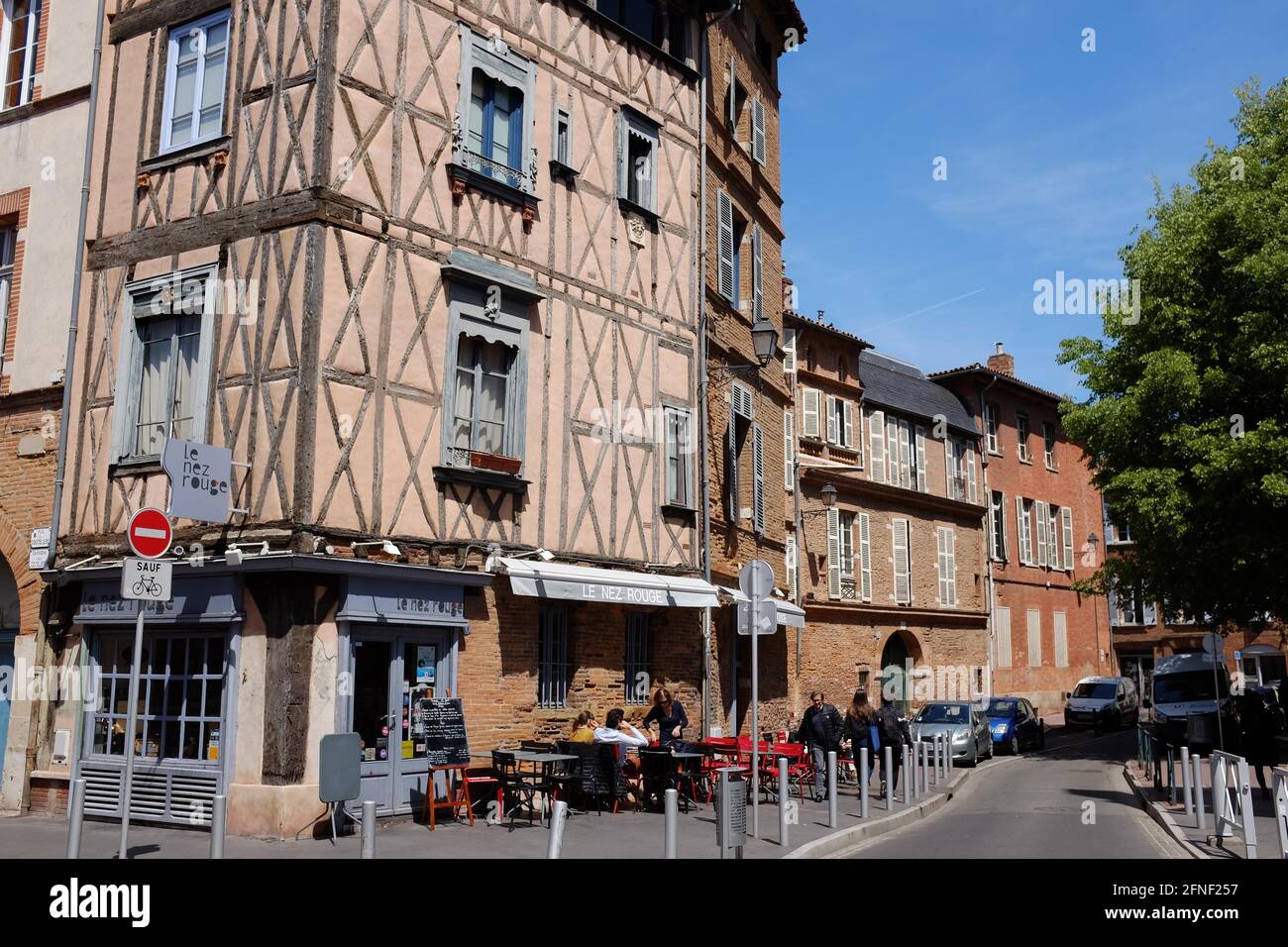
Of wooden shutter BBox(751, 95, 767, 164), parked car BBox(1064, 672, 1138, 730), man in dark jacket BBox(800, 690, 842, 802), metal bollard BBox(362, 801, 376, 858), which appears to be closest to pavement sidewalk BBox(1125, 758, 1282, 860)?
man in dark jacket BBox(800, 690, 842, 802)

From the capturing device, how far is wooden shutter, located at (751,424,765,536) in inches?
792

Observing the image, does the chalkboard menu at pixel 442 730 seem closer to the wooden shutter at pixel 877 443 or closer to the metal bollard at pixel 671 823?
the metal bollard at pixel 671 823

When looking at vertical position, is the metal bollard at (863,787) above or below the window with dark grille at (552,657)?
below

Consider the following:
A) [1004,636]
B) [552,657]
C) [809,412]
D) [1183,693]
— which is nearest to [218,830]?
[552,657]

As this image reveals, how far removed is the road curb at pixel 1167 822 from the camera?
11547 mm

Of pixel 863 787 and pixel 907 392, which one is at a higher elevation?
pixel 907 392

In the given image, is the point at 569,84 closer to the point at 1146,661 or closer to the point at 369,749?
the point at 369,749

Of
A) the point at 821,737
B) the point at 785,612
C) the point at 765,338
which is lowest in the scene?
the point at 821,737

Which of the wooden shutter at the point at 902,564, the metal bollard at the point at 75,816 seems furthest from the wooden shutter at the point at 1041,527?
the metal bollard at the point at 75,816

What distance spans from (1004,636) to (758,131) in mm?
22222

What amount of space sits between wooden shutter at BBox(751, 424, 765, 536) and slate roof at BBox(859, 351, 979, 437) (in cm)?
1223

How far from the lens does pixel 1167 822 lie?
13586mm
